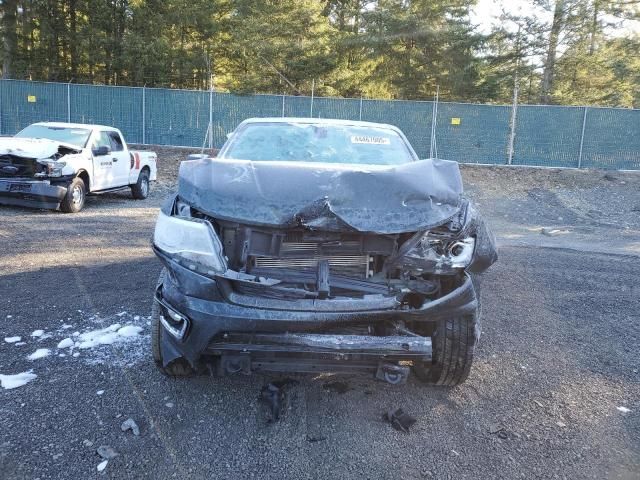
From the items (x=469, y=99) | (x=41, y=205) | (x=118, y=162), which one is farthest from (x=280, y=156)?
(x=469, y=99)

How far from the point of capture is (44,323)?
4.61m

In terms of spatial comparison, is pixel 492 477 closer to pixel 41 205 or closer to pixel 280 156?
pixel 280 156

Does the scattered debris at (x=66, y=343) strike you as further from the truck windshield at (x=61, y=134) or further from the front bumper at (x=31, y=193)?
the truck windshield at (x=61, y=134)

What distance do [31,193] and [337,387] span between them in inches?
325

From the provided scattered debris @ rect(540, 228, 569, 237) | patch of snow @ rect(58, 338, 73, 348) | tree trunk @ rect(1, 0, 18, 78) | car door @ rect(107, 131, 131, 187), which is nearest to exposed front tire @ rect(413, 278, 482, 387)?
patch of snow @ rect(58, 338, 73, 348)

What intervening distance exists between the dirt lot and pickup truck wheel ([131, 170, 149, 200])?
24.3 feet

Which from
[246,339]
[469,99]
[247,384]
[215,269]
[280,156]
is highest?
[469,99]

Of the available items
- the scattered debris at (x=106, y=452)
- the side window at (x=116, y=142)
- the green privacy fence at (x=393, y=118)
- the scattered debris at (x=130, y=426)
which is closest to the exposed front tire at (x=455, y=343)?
the scattered debris at (x=130, y=426)

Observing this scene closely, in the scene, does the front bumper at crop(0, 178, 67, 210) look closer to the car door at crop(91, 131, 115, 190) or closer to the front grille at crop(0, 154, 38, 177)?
the front grille at crop(0, 154, 38, 177)

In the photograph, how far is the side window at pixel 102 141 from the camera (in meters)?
11.6

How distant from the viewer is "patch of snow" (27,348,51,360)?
3939mm

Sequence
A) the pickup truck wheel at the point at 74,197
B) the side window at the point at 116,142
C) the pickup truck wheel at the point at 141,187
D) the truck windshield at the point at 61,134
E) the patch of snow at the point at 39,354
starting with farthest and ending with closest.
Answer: the pickup truck wheel at the point at 141,187, the side window at the point at 116,142, the truck windshield at the point at 61,134, the pickup truck wheel at the point at 74,197, the patch of snow at the point at 39,354

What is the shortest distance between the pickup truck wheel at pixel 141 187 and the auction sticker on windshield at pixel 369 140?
376 inches

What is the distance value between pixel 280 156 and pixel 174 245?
187 centimetres
